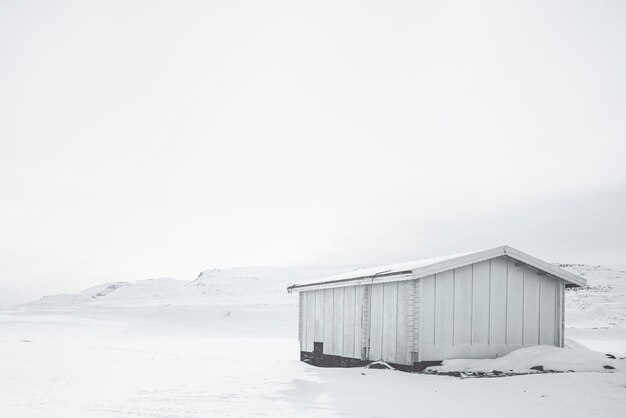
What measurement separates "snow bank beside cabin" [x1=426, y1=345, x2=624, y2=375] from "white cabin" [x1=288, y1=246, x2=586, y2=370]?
58 centimetres

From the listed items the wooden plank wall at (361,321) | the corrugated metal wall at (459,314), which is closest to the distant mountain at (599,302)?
the corrugated metal wall at (459,314)

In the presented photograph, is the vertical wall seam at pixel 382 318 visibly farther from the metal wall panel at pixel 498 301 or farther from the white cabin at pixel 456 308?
the metal wall panel at pixel 498 301

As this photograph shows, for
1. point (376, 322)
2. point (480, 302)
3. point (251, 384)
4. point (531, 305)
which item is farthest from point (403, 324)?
point (251, 384)

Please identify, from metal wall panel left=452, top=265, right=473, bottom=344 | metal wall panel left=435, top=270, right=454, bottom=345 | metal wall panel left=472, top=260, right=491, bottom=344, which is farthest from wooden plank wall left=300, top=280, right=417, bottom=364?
metal wall panel left=472, top=260, right=491, bottom=344

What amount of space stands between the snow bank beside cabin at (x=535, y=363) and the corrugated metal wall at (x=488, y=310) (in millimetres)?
592

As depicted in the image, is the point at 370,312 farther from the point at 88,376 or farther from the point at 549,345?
the point at 88,376

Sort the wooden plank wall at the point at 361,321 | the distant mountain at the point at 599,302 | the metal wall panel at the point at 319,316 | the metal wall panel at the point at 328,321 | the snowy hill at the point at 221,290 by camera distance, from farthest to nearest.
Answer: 1. the snowy hill at the point at 221,290
2. the distant mountain at the point at 599,302
3. the metal wall panel at the point at 319,316
4. the metal wall panel at the point at 328,321
5. the wooden plank wall at the point at 361,321

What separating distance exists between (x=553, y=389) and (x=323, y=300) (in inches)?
423

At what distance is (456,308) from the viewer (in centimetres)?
1823

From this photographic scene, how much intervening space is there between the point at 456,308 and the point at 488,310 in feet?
3.62

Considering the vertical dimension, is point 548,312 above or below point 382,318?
above

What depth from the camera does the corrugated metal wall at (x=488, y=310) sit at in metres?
17.9

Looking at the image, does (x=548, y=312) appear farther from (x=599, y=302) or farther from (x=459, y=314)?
(x=599, y=302)

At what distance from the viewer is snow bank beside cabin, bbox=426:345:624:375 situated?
16516 mm
